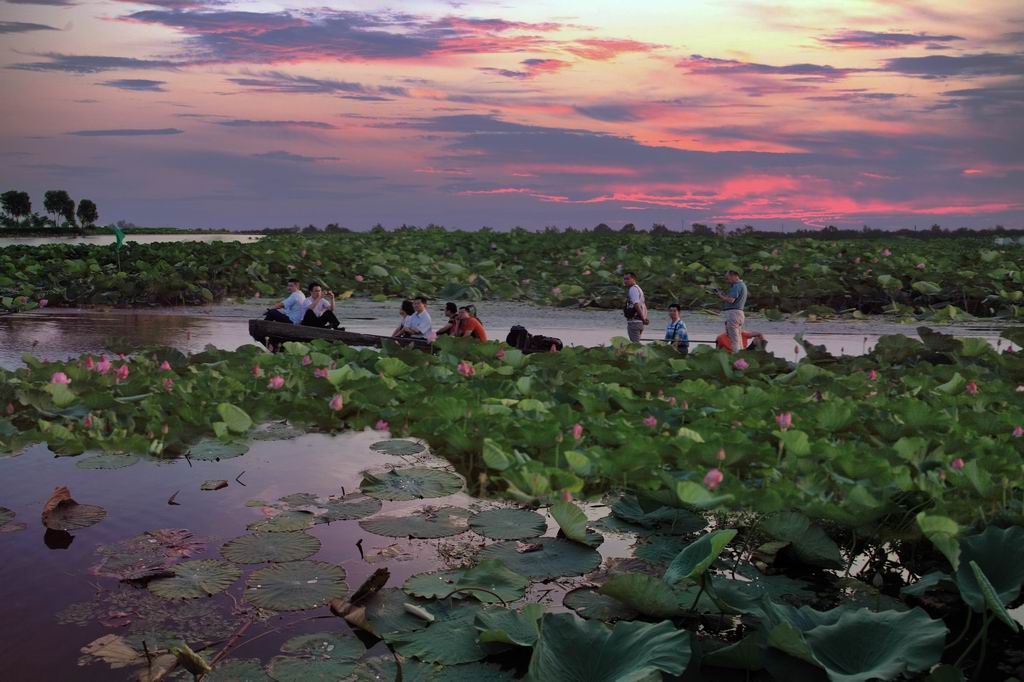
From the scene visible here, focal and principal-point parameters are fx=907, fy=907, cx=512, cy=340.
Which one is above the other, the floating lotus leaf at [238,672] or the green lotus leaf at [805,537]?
the green lotus leaf at [805,537]

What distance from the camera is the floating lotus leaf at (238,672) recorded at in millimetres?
3344

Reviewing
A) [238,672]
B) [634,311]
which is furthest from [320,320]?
[238,672]

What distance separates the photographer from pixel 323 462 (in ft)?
21.7

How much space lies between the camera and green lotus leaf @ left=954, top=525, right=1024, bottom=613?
3652 millimetres

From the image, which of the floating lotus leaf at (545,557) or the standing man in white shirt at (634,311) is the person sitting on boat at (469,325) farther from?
the floating lotus leaf at (545,557)

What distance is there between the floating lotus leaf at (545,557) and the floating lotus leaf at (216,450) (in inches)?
106

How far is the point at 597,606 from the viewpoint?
12.9 feet

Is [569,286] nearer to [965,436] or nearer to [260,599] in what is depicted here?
[965,436]

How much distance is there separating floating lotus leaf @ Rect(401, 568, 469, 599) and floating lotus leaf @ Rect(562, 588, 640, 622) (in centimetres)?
48

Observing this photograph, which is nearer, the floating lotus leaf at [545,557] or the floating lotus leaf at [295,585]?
the floating lotus leaf at [295,585]

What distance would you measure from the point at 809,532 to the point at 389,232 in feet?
116

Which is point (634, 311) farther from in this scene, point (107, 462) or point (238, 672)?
point (238, 672)

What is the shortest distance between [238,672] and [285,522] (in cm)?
172

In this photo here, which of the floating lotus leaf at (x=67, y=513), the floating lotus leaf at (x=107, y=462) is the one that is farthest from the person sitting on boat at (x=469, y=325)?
the floating lotus leaf at (x=67, y=513)
